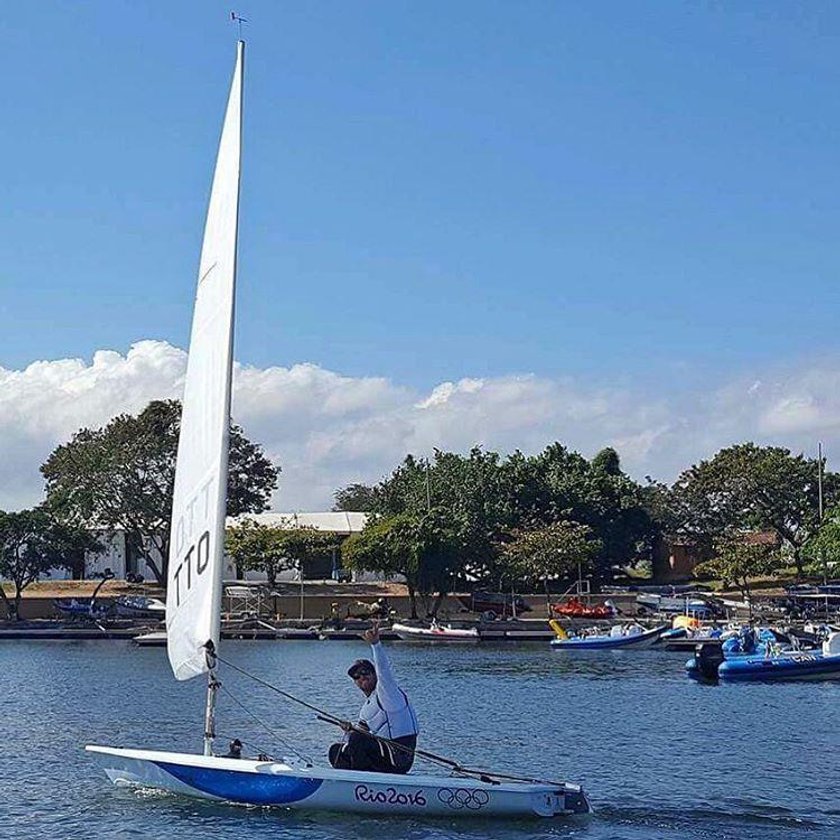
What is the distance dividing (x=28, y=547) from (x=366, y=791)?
79.3m

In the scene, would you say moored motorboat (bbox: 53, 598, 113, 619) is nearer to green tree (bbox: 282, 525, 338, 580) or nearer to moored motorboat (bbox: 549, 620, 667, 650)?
green tree (bbox: 282, 525, 338, 580)

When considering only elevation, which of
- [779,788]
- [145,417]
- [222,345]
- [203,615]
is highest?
[145,417]

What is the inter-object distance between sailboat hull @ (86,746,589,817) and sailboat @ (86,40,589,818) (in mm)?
16

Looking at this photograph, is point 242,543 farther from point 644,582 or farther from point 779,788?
point 779,788

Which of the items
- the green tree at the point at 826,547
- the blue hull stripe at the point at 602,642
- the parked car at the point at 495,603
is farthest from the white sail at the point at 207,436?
the parked car at the point at 495,603

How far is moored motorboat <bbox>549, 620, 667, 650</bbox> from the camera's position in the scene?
255 ft

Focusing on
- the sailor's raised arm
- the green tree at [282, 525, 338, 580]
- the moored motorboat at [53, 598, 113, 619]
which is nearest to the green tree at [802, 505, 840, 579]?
the green tree at [282, 525, 338, 580]

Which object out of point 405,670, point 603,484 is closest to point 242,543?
point 603,484

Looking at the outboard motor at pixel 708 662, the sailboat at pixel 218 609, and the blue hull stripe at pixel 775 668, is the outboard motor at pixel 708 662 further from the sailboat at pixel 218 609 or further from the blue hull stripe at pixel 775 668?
the sailboat at pixel 218 609

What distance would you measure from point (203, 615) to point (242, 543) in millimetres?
82481

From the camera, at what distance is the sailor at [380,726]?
71.7 feet

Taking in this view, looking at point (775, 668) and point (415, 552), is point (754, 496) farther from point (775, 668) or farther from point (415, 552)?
point (775, 668)

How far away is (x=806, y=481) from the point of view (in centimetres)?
11288

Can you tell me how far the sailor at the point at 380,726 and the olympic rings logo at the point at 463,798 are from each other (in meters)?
0.80
